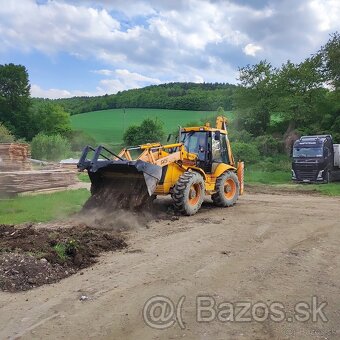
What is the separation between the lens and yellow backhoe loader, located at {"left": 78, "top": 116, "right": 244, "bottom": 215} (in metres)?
11.5

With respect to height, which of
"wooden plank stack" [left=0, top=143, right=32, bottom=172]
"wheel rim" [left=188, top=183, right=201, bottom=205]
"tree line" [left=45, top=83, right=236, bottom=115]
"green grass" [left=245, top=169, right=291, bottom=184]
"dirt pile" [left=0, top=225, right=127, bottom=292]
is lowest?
"green grass" [left=245, top=169, right=291, bottom=184]

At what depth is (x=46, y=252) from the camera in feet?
24.7

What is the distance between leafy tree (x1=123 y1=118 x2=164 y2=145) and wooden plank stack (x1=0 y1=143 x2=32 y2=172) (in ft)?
104

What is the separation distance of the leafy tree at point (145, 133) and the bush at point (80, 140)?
6.45 meters

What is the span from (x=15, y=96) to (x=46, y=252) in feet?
221

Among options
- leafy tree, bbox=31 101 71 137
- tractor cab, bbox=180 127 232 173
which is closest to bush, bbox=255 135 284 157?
tractor cab, bbox=180 127 232 173

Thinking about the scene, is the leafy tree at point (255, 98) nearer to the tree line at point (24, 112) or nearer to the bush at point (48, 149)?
the bush at point (48, 149)

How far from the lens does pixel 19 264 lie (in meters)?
6.82

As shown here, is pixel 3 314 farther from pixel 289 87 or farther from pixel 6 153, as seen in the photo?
pixel 289 87

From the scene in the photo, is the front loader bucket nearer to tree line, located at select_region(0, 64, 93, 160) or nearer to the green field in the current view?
the green field

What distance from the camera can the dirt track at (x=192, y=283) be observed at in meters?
5.04

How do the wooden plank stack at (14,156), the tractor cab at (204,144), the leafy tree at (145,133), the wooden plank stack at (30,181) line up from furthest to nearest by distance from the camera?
1. the leafy tree at (145,133)
2. the wooden plank stack at (14,156)
3. the wooden plank stack at (30,181)
4. the tractor cab at (204,144)

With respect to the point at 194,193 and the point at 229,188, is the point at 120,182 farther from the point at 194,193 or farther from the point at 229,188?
the point at 229,188

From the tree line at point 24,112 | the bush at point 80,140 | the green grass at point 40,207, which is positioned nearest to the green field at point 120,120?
the bush at point 80,140
